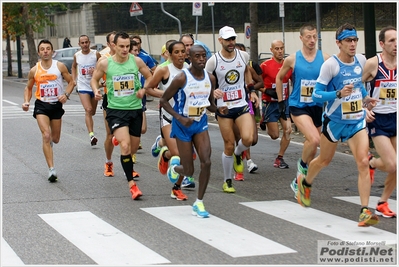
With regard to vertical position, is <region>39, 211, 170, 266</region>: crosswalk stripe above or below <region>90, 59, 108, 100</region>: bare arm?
below

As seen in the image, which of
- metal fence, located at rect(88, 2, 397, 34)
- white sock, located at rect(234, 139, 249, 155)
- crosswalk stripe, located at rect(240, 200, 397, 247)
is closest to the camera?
crosswalk stripe, located at rect(240, 200, 397, 247)

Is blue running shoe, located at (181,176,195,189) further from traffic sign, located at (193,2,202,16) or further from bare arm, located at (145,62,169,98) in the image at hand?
traffic sign, located at (193,2,202,16)

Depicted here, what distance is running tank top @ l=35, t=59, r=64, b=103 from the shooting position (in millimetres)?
11602

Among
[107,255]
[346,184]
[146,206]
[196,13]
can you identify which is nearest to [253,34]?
[196,13]

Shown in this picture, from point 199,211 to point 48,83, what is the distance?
391 centimetres

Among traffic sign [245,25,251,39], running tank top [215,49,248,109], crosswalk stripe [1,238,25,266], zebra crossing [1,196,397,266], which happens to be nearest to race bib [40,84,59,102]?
running tank top [215,49,248,109]

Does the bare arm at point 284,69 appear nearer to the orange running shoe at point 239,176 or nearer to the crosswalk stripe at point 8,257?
the orange running shoe at point 239,176

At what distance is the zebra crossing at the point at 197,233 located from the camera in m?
7.01

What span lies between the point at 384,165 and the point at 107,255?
3.29m


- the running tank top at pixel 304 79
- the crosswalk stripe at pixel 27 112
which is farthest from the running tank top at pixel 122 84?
the crosswalk stripe at pixel 27 112

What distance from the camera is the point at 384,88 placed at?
28.6 ft

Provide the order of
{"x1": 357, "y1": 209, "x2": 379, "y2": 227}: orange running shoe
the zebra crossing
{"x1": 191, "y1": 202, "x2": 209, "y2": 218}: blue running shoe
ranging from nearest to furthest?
the zebra crossing → {"x1": 357, "y1": 209, "x2": 379, "y2": 227}: orange running shoe → {"x1": 191, "y1": 202, "x2": 209, "y2": 218}: blue running shoe

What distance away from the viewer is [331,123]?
8.66m

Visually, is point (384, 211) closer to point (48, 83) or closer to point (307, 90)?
point (307, 90)
